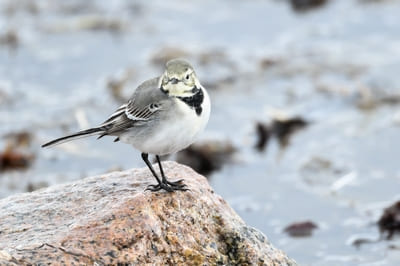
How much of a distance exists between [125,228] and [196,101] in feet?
3.78

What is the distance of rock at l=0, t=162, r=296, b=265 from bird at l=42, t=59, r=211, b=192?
238mm

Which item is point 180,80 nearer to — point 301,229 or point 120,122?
point 120,122

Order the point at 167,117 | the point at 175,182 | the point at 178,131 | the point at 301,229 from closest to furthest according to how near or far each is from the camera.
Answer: the point at 178,131 < the point at 167,117 < the point at 175,182 < the point at 301,229

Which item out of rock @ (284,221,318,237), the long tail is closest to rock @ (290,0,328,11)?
rock @ (284,221,318,237)

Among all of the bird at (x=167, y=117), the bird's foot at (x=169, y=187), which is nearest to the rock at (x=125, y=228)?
the bird's foot at (x=169, y=187)

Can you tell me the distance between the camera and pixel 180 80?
6520 millimetres

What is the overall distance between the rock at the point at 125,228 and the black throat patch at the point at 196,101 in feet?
2.13

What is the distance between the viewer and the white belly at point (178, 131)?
249 inches

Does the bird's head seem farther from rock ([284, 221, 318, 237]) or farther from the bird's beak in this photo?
rock ([284, 221, 318, 237])

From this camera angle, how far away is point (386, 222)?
934 cm

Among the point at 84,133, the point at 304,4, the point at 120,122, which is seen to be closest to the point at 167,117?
the point at 120,122

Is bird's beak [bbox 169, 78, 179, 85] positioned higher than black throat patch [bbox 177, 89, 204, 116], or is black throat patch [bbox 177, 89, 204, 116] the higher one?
bird's beak [bbox 169, 78, 179, 85]

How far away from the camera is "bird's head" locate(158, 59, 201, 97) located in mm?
6520

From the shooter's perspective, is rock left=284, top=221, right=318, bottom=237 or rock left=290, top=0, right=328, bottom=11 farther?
rock left=290, top=0, right=328, bottom=11
